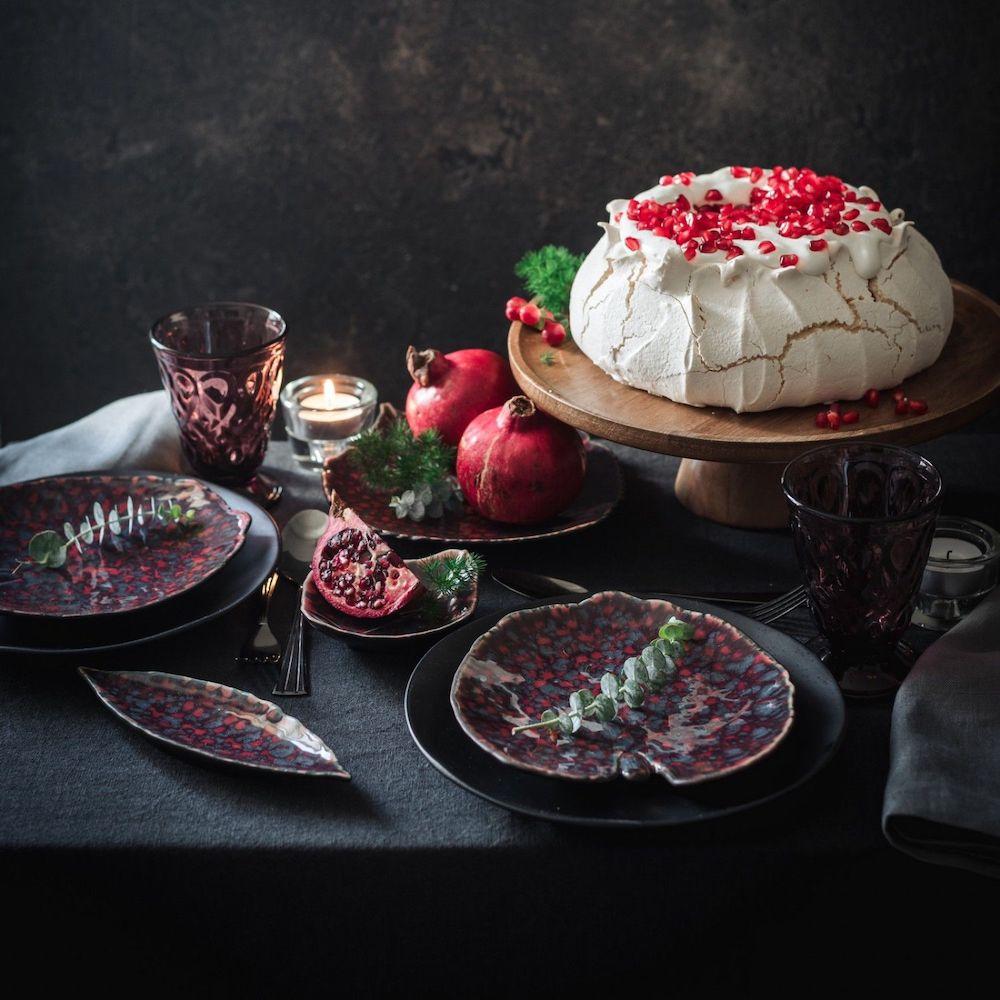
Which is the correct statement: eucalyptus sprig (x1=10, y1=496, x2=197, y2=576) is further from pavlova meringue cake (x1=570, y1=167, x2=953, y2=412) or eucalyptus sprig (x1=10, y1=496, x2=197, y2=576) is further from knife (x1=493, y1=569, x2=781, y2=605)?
pavlova meringue cake (x1=570, y1=167, x2=953, y2=412)

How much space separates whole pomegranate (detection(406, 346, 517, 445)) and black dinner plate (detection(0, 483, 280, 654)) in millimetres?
329

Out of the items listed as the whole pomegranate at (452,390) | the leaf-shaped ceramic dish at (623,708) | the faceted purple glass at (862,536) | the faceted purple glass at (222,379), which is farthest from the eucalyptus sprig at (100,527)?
the faceted purple glass at (862,536)

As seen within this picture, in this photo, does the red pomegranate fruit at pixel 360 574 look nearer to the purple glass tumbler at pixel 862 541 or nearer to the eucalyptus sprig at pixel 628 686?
the eucalyptus sprig at pixel 628 686

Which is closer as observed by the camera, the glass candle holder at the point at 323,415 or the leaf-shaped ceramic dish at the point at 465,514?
the leaf-shaped ceramic dish at the point at 465,514

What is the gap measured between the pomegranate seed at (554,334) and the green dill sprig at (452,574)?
398 millimetres

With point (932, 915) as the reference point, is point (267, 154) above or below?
above

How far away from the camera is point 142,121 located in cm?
271

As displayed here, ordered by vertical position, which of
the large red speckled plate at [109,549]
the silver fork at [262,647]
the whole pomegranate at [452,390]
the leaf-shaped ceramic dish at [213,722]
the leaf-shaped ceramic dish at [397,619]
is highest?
the whole pomegranate at [452,390]

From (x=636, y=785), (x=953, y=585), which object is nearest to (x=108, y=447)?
(x=636, y=785)

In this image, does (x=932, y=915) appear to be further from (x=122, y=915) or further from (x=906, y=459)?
(x=122, y=915)

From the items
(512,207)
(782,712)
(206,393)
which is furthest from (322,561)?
(512,207)

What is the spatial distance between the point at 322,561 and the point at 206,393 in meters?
0.32

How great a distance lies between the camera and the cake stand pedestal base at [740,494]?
142 cm

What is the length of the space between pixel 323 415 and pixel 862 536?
852mm
